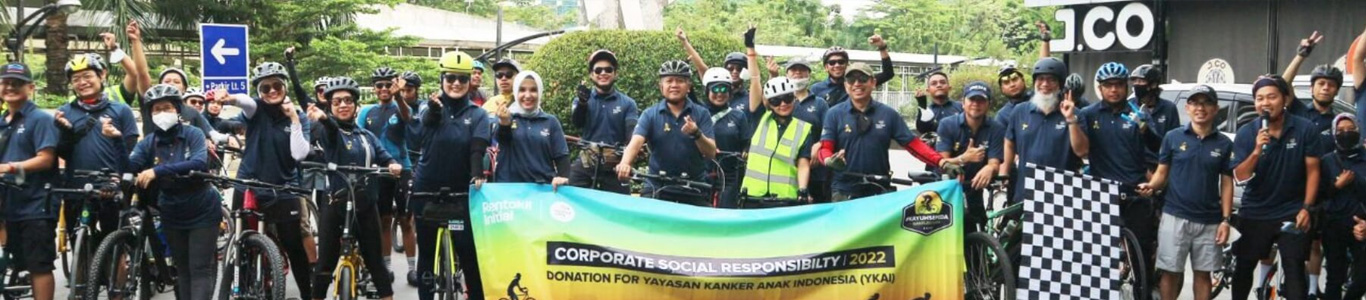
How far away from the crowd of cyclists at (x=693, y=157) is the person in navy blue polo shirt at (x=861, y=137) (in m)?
0.01

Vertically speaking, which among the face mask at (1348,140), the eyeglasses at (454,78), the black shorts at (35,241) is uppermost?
the eyeglasses at (454,78)

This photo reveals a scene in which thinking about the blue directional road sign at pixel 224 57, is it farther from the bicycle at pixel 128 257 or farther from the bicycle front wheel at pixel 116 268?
the bicycle front wheel at pixel 116 268

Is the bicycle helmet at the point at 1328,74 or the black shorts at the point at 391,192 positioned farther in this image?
the black shorts at the point at 391,192

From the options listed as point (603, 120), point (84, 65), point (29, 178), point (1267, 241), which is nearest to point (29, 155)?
point (29, 178)

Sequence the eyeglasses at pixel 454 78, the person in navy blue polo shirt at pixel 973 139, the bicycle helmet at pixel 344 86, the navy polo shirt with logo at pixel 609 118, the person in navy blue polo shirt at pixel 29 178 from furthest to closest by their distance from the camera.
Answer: the navy polo shirt with logo at pixel 609 118 → the person in navy blue polo shirt at pixel 973 139 → the bicycle helmet at pixel 344 86 → the eyeglasses at pixel 454 78 → the person in navy blue polo shirt at pixel 29 178

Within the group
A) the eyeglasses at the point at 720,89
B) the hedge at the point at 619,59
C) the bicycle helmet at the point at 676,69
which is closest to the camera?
the bicycle helmet at the point at 676,69

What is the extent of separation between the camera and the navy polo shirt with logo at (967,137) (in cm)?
1052

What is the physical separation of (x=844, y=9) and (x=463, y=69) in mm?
57291

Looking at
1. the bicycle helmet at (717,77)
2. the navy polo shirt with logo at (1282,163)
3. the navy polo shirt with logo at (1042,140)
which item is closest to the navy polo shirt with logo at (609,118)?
the bicycle helmet at (717,77)

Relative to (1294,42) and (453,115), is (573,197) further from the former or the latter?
(1294,42)

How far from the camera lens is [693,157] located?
1060cm

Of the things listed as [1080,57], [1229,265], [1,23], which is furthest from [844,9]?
[1229,265]

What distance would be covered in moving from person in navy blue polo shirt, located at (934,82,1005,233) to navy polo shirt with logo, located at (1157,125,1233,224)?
4.05 feet

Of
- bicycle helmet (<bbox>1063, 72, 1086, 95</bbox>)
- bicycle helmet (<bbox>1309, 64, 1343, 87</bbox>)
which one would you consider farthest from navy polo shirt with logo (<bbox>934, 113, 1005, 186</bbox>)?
bicycle helmet (<bbox>1309, 64, 1343, 87</bbox>)
